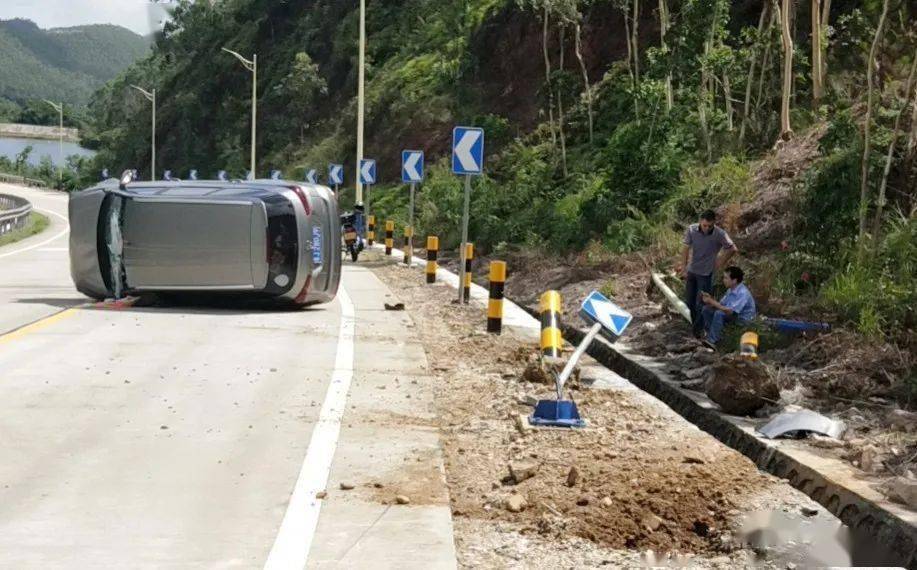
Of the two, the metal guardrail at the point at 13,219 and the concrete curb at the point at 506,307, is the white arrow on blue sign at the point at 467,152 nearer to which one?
the concrete curb at the point at 506,307

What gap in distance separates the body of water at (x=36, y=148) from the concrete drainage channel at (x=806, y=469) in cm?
15653

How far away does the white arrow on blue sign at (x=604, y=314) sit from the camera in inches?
366

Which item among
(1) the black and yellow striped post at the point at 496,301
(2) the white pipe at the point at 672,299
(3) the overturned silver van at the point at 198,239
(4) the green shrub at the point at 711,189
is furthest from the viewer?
(4) the green shrub at the point at 711,189

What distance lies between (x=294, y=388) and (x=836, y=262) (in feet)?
22.5

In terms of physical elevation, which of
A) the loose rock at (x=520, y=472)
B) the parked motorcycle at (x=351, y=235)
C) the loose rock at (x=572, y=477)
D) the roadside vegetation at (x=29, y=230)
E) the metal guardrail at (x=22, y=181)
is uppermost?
the loose rock at (x=572, y=477)

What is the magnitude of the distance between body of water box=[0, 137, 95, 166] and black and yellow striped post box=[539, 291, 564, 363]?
157216mm

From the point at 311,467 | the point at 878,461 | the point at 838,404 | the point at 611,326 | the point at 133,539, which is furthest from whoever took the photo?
the point at 838,404

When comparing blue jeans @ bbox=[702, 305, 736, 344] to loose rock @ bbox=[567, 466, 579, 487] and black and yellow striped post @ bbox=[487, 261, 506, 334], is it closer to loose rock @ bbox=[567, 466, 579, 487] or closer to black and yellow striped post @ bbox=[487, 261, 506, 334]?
black and yellow striped post @ bbox=[487, 261, 506, 334]

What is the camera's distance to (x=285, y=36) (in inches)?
3337

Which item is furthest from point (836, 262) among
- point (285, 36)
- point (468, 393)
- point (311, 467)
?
point (285, 36)

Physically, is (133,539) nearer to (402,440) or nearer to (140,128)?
(402,440)

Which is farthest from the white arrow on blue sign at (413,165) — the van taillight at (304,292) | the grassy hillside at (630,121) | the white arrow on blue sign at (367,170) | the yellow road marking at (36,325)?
the yellow road marking at (36,325)


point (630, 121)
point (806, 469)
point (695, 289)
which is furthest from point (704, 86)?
point (806, 469)

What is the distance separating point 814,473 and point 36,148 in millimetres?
189440
